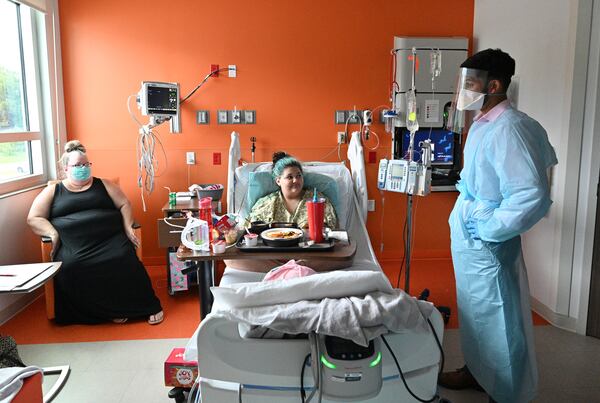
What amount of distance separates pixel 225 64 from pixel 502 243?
2879mm

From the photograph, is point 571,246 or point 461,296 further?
point 571,246

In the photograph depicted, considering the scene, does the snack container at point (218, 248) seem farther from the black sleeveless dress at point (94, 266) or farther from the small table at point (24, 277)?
the black sleeveless dress at point (94, 266)

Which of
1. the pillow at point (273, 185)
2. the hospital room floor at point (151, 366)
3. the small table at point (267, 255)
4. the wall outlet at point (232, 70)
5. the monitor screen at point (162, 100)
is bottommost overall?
the hospital room floor at point (151, 366)

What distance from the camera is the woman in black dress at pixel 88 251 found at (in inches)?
124

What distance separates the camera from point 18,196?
11.3 feet

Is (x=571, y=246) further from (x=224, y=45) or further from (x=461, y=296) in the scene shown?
(x=224, y=45)

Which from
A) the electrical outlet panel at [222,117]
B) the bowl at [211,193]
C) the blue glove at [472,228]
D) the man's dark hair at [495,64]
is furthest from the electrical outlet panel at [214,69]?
the blue glove at [472,228]

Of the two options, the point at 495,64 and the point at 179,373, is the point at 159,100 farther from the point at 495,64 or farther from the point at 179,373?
the point at 495,64

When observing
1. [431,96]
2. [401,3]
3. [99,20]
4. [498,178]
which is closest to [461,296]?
[498,178]

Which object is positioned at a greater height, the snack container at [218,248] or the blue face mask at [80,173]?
the blue face mask at [80,173]

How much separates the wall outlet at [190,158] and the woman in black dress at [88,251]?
88 cm

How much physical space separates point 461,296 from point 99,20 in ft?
11.7

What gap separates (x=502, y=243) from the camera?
207 centimetres

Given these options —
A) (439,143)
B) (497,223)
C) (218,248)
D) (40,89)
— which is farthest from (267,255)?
Result: (40,89)
